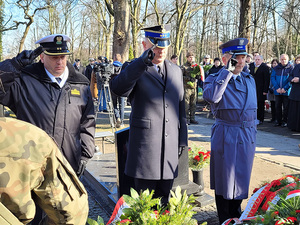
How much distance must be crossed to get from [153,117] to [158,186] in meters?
0.73

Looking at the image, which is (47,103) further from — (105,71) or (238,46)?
(105,71)

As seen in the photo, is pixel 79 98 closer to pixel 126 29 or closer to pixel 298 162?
pixel 298 162

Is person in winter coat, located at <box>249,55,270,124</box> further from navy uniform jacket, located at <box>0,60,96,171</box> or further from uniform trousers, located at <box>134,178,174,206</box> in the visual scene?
navy uniform jacket, located at <box>0,60,96,171</box>

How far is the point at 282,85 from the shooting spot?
9344mm

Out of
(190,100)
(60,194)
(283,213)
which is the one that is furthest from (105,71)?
(60,194)

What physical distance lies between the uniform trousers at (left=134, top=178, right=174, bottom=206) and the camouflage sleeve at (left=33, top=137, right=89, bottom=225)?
1465mm

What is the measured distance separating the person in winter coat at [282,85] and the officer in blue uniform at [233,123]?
688cm

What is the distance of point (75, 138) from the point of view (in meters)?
2.80

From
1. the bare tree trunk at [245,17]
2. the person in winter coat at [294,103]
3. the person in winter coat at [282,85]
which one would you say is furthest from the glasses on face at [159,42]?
the bare tree trunk at [245,17]

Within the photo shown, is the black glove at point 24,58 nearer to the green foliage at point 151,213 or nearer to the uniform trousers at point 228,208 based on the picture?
the green foliage at point 151,213

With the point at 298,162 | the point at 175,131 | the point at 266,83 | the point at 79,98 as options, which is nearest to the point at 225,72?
the point at 175,131

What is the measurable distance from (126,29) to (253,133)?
820 centimetres

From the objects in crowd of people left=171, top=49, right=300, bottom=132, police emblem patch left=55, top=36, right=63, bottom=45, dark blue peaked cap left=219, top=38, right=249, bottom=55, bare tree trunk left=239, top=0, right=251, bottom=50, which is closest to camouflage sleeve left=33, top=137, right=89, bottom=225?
police emblem patch left=55, top=36, right=63, bottom=45

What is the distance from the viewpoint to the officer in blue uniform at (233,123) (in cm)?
302
